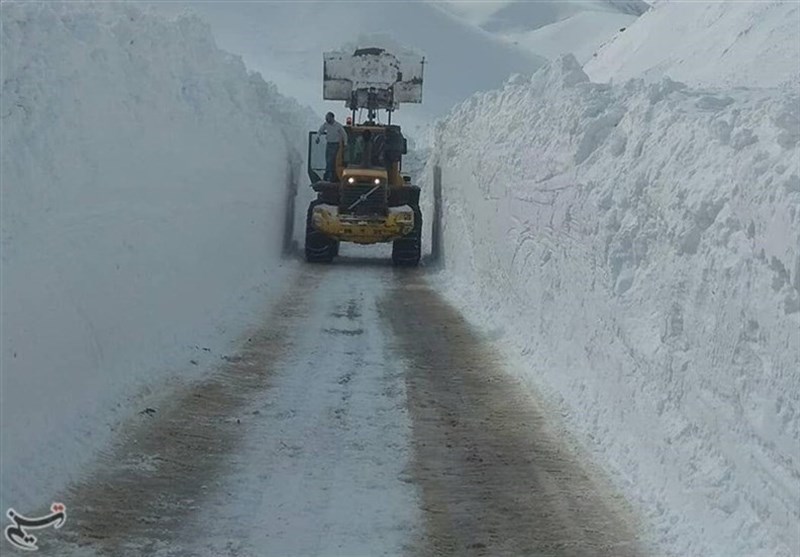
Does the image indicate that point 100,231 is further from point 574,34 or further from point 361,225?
point 574,34

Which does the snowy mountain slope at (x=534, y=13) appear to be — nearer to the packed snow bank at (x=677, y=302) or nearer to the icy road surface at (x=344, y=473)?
the packed snow bank at (x=677, y=302)

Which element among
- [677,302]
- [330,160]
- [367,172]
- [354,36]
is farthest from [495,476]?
[354,36]

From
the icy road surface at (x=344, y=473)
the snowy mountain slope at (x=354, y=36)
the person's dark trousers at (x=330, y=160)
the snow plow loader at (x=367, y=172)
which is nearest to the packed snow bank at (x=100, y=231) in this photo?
the icy road surface at (x=344, y=473)

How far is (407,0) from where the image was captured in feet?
287

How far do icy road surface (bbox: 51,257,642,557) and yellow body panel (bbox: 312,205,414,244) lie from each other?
845 cm

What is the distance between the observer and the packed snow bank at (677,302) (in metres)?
4.97

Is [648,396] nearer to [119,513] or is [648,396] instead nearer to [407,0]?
[119,513]

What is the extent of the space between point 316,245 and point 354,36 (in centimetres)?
4968

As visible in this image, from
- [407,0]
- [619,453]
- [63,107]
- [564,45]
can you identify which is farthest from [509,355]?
[564,45]

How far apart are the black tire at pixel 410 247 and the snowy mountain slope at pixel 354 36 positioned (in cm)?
4425

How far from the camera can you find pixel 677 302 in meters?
6.32

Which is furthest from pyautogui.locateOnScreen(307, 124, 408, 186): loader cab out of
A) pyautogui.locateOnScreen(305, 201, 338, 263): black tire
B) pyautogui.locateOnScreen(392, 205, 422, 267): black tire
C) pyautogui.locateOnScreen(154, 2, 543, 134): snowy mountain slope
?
pyautogui.locateOnScreen(154, 2, 543, 134): snowy mountain slope

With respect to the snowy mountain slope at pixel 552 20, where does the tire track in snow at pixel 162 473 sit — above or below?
below

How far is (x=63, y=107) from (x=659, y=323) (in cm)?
458
